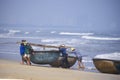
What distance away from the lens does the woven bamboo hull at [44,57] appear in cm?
673

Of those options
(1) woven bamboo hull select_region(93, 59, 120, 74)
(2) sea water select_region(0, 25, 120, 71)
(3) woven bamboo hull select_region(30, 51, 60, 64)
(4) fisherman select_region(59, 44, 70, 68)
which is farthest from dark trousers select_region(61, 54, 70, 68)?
(2) sea water select_region(0, 25, 120, 71)

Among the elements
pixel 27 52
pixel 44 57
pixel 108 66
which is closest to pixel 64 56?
pixel 44 57

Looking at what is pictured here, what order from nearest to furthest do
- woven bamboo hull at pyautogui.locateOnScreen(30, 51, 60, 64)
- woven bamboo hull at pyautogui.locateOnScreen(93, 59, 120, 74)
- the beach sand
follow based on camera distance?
the beach sand < woven bamboo hull at pyautogui.locateOnScreen(93, 59, 120, 74) < woven bamboo hull at pyautogui.locateOnScreen(30, 51, 60, 64)

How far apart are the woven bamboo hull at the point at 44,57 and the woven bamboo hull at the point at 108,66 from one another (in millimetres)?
898

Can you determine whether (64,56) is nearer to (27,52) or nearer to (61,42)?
(27,52)

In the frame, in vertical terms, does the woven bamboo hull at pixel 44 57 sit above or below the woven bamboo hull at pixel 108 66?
above

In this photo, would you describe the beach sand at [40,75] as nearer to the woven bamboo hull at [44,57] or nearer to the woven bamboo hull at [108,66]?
the woven bamboo hull at [108,66]

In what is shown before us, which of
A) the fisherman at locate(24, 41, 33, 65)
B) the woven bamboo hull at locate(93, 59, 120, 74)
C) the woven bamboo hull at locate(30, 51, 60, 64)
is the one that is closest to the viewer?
the woven bamboo hull at locate(93, 59, 120, 74)

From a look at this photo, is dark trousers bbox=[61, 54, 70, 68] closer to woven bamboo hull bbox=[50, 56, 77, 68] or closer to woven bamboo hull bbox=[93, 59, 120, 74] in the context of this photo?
woven bamboo hull bbox=[50, 56, 77, 68]

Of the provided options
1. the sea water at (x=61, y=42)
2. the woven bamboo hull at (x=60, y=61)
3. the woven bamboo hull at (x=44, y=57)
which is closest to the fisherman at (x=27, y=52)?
the woven bamboo hull at (x=44, y=57)

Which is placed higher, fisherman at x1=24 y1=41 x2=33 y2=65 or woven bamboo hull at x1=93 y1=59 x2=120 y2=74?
fisherman at x1=24 y1=41 x2=33 y2=65

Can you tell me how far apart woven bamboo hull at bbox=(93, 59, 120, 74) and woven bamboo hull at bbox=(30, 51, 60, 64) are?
0.90m

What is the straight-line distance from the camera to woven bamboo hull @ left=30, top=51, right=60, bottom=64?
673cm

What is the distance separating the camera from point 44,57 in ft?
22.2
